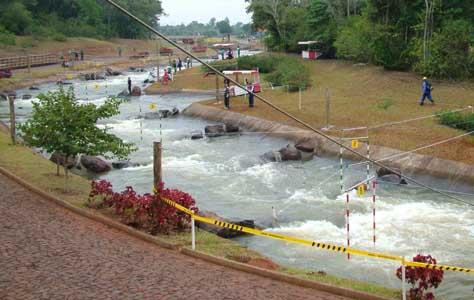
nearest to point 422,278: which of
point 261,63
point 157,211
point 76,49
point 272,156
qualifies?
point 157,211

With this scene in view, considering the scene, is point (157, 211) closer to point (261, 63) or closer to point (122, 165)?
point (122, 165)

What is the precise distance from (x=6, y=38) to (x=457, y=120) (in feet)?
248

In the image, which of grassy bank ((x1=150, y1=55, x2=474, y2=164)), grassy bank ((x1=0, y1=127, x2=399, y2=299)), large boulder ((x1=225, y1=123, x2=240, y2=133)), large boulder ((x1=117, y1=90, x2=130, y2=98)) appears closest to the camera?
grassy bank ((x1=0, y1=127, x2=399, y2=299))

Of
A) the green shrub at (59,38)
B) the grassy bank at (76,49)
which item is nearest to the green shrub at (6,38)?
the grassy bank at (76,49)

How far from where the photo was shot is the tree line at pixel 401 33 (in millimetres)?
39094

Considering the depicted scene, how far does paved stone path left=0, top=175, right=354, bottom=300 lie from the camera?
12078mm

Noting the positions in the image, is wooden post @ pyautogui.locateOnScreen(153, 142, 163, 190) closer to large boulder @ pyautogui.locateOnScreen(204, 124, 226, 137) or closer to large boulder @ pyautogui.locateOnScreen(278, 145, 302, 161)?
large boulder @ pyautogui.locateOnScreen(278, 145, 302, 161)

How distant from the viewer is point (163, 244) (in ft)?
49.4

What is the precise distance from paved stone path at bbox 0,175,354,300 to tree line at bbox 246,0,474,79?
2884 cm

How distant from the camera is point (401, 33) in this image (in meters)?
45.1

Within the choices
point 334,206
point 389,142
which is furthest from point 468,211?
point 389,142

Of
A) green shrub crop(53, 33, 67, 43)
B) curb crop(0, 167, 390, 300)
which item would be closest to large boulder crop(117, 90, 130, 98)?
curb crop(0, 167, 390, 300)

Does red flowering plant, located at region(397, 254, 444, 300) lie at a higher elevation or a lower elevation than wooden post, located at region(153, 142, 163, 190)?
lower

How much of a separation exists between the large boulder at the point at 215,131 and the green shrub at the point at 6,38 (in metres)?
62.7
